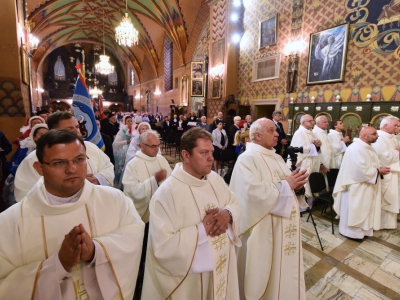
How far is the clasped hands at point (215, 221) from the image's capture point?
5.02 ft

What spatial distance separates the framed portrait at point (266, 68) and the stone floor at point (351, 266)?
7.07 m

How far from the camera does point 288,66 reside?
27.8ft

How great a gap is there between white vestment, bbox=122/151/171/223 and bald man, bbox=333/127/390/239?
3125 millimetres

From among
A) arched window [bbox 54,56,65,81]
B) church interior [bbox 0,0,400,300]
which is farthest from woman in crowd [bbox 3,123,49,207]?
arched window [bbox 54,56,65,81]

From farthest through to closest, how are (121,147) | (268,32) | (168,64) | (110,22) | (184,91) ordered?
1. (110,22)
2. (168,64)
3. (184,91)
4. (268,32)
5. (121,147)

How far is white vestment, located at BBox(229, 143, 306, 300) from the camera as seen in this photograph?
2.05 m

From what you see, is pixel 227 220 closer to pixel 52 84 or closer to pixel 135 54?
pixel 135 54

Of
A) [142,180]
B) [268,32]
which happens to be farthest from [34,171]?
[268,32]

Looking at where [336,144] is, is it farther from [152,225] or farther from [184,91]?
[184,91]

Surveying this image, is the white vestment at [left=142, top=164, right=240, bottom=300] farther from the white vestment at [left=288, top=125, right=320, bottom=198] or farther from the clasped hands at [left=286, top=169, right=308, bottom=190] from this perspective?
the white vestment at [left=288, top=125, right=320, bottom=198]

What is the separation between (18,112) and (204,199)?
679 centimetres

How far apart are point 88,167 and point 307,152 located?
4178mm

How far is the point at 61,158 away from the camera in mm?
1116

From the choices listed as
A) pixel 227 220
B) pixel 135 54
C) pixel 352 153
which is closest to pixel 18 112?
pixel 227 220
